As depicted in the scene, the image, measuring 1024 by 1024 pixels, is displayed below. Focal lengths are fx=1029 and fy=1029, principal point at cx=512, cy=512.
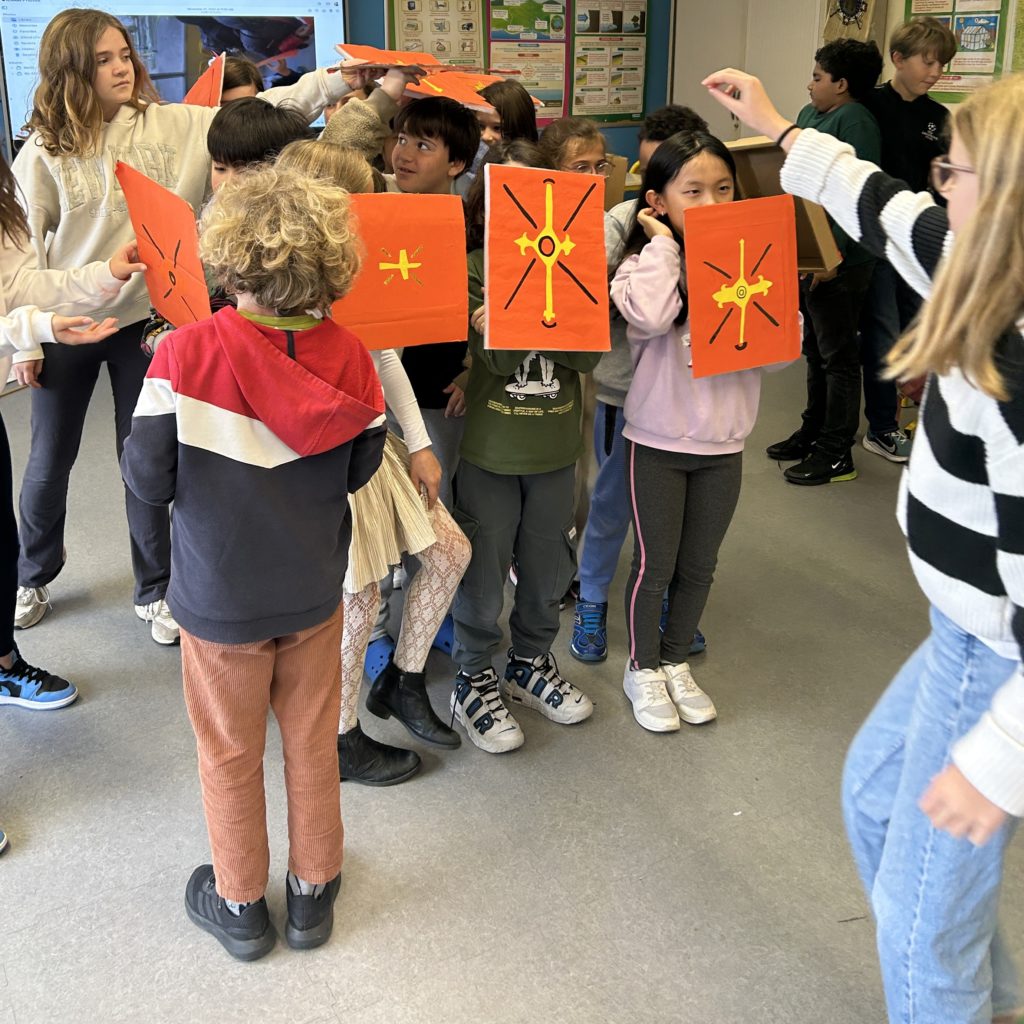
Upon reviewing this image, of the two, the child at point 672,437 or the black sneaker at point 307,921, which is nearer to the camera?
the black sneaker at point 307,921

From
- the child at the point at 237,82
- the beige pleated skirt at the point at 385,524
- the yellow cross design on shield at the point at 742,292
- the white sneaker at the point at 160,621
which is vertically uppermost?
the child at the point at 237,82

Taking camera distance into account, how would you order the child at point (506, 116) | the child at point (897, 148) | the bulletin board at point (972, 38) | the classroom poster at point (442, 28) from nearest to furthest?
the child at point (506, 116)
the child at point (897, 148)
the bulletin board at point (972, 38)
the classroom poster at point (442, 28)

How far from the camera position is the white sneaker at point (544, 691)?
7.16 ft

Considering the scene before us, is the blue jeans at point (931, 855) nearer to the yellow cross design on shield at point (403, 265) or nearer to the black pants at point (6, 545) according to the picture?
the yellow cross design on shield at point (403, 265)

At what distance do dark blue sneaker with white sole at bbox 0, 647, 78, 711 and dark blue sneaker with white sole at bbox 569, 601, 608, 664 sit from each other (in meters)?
1.13

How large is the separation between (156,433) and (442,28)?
442cm

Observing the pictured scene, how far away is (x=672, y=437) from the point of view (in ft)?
6.65

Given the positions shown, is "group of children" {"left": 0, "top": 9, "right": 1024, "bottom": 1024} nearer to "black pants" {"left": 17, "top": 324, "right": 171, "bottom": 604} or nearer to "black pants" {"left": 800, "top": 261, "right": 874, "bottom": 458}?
"black pants" {"left": 17, "top": 324, "right": 171, "bottom": 604}

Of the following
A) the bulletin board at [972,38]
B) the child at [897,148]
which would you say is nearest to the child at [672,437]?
the child at [897,148]

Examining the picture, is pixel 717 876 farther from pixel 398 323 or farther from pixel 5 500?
pixel 5 500

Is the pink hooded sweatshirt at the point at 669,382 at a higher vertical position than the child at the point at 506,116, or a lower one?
lower

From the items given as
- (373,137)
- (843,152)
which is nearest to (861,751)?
(843,152)

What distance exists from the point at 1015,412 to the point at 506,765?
4.53ft

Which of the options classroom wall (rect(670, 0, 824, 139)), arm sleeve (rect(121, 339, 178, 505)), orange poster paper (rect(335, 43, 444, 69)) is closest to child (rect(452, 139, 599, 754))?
orange poster paper (rect(335, 43, 444, 69))
